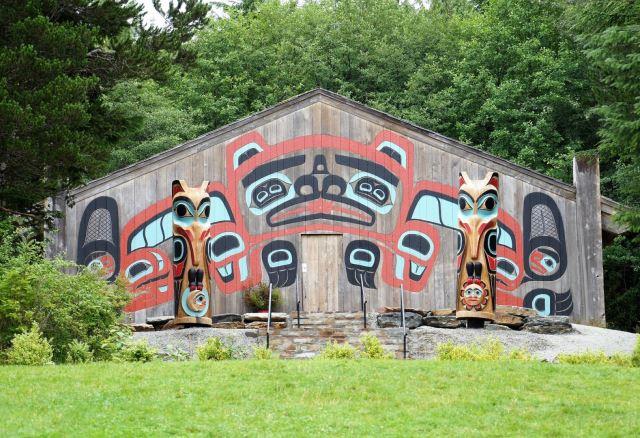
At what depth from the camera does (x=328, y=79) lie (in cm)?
4597

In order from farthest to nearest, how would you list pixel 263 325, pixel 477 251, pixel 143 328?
1. pixel 143 328
2. pixel 263 325
3. pixel 477 251

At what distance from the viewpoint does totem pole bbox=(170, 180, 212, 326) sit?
26.1 m

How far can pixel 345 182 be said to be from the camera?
29.6 meters

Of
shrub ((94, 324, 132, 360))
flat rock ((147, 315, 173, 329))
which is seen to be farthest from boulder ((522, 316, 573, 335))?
shrub ((94, 324, 132, 360))

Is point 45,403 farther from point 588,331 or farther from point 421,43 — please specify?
point 421,43

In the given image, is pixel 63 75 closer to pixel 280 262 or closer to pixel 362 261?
pixel 280 262

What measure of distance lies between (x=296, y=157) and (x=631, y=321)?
1655cm

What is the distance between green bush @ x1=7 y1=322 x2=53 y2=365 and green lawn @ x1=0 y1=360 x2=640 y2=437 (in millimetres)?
723

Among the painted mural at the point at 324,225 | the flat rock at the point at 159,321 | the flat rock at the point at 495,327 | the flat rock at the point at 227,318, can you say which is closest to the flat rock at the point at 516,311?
the flat rock at the point at 495,327

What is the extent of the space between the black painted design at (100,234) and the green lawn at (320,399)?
11.7 meters

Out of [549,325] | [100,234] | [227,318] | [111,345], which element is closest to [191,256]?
[227,318]

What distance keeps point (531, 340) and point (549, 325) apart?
5.59 ft

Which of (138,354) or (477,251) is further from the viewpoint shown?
(477,251)

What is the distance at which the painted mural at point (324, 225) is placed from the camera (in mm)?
29234
